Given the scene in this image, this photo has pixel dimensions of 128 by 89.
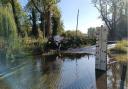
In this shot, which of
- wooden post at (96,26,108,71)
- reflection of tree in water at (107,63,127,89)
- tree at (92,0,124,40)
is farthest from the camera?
tree at (92,0,124,40)

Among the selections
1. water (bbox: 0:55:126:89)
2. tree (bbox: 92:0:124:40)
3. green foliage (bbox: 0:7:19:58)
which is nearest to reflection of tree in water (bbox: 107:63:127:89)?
water (bbox: 0:55:126:89)

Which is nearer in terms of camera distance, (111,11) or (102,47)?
(102,47)

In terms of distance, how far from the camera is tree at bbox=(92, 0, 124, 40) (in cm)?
3788

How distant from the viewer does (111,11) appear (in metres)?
39.5

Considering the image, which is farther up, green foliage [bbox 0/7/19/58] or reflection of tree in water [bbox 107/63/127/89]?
green foliage [bbox 0/7/19/58]

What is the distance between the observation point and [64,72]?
1062cm

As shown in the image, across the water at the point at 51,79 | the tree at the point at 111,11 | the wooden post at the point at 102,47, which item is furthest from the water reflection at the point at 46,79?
the tree at the point at 111,11

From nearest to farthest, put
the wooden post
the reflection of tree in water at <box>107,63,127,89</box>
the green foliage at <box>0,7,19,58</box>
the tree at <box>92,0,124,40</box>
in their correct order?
1. the reflection of tree in water at <box>107,63,127,89</box>
2. the wooden post
3. the green foliage at <box>0,7,19,58</box>
4. the tree at <box>92,0,124,40</box>

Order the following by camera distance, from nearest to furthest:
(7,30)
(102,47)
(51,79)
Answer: (51,79)
(102,47)
(7,30)

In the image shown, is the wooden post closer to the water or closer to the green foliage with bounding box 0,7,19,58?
the water

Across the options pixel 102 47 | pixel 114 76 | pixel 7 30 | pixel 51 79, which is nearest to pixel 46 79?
pixel 51 79

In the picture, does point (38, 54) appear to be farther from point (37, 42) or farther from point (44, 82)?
point (44, 82)

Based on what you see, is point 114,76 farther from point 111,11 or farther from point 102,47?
point 111,11

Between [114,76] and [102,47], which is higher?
[102,47]
